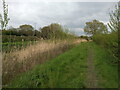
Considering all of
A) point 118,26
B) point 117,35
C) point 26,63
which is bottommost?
point 26,63

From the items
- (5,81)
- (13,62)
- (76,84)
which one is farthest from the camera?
(13,62)

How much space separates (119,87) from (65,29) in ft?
39.8

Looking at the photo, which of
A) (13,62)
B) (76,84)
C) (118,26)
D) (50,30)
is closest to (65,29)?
(50,30)

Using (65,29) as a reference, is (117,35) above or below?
below

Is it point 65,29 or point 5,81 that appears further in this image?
point 65,29

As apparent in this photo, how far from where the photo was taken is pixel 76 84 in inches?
143

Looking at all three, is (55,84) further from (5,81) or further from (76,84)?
(5,81)

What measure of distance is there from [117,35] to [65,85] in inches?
125

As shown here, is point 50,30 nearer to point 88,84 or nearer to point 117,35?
point 117,35

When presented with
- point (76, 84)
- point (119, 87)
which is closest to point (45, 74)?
point (76, 84)

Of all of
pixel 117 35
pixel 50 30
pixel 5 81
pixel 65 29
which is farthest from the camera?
pixel 65 29

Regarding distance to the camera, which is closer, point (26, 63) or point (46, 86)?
point (46, 86)

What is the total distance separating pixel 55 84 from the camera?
133 inches

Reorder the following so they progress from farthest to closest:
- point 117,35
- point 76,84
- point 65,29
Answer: point 65,29 < point 117,35 < point 76,84
